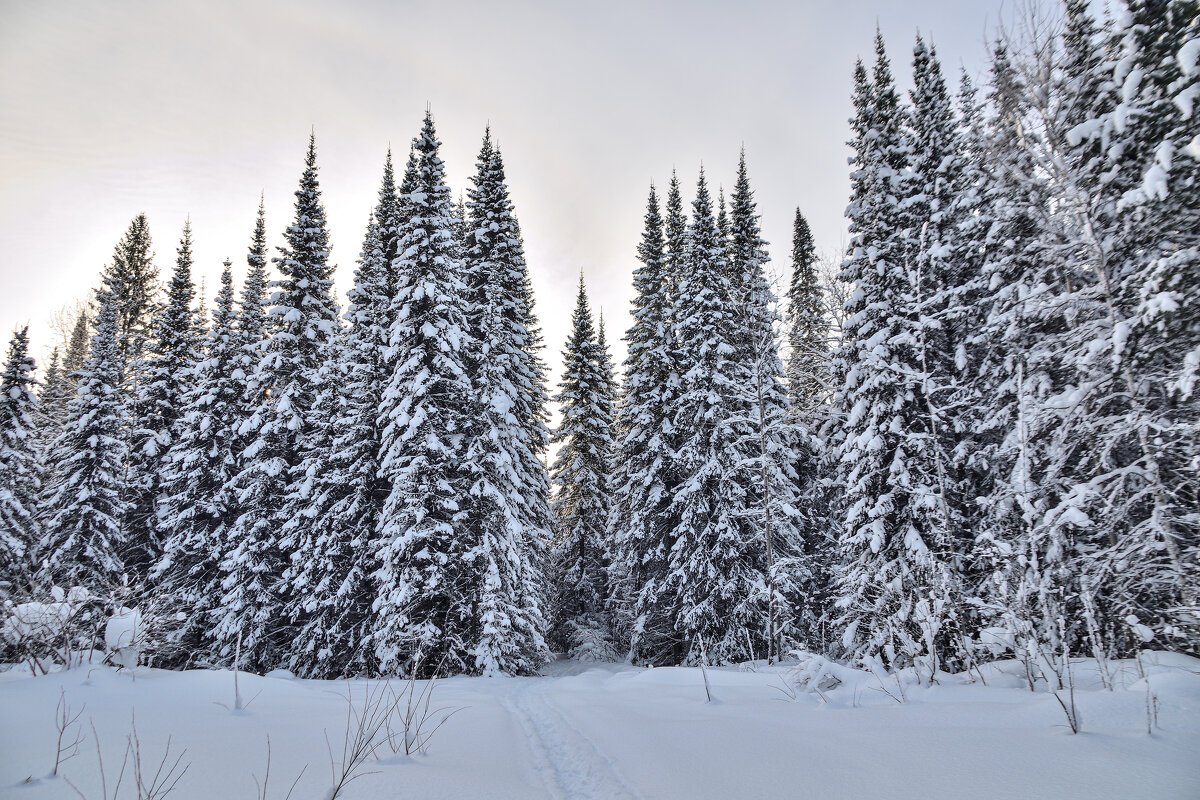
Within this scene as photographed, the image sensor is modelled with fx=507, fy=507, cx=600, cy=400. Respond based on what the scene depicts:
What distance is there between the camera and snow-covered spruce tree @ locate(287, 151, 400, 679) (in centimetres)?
1655

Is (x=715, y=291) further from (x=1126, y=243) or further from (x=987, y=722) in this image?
(x=987, y=722)

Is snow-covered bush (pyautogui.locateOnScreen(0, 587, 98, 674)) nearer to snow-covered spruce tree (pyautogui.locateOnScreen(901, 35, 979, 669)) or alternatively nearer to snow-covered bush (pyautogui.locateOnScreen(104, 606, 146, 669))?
snow-covered bush (pyautogui.locateOnScreen(104, 606, 146, 669))

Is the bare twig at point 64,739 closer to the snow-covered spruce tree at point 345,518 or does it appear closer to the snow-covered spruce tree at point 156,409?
the snow-covered spruce tree at point 345,518

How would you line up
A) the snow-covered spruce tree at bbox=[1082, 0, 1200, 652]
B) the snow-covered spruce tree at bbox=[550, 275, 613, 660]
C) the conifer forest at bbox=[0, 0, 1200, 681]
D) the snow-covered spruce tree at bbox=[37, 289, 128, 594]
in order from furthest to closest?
1. the snow-covered spruce tree at bbox=[550, 275, 613, 660]
2. the snow-covered spruce tree at bbox=[37, 289, 128, 594]
3. the conifer forest at bbox=[0, 0, 1200, 681]
4. the snow-covered spruce tree at bbox=[1082, 0, 1200, 652]

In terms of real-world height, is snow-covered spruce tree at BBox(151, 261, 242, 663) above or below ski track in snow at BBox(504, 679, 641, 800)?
above

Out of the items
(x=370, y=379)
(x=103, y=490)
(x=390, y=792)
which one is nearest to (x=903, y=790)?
Result: (x=390, y=792)

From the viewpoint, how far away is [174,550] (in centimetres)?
1931

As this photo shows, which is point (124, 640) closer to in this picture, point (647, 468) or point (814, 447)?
point (647, 468)

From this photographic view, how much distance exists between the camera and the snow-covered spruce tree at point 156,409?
22.8 metres

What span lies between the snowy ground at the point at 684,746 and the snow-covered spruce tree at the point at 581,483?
Result: 19881 millimetres

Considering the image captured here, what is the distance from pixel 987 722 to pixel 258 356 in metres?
24.4

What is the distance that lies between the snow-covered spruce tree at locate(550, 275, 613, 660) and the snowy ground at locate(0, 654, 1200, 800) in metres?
19.9

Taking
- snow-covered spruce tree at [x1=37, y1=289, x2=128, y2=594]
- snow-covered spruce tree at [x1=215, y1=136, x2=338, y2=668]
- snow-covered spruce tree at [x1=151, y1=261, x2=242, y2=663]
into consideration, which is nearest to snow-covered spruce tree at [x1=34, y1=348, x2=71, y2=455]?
snow-covered spruce tree at [x1=37, y1=289, x2=128, y2=594]

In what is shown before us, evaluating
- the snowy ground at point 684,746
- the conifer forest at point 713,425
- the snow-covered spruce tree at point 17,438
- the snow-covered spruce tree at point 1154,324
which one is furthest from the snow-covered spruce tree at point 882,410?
the snow-covered spruce tree at point 17,438
